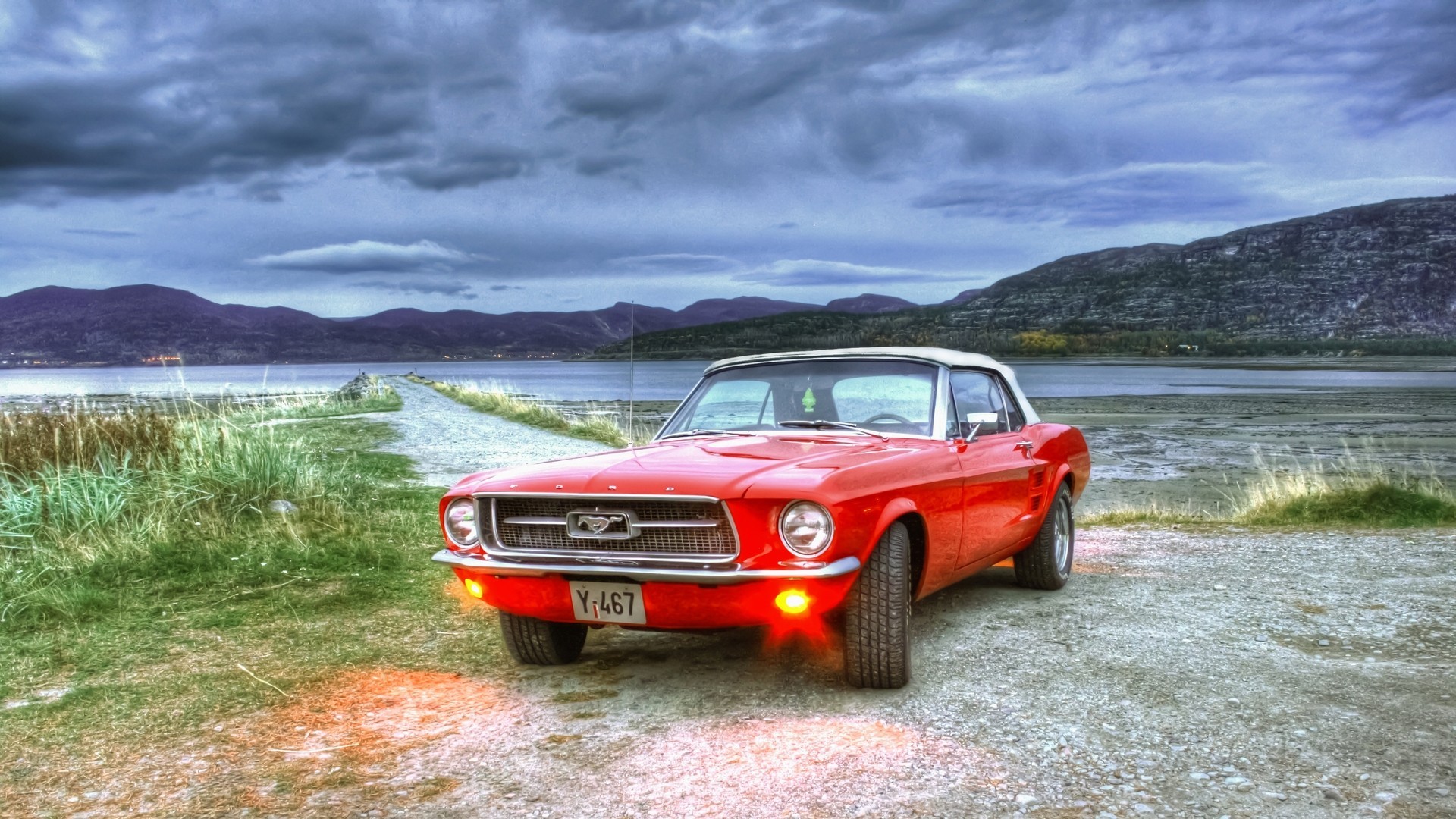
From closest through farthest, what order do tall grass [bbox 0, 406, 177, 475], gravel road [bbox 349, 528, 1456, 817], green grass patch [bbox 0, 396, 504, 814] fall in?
gravel road [bbox 349, 528, 1456, 817] < green grass patch [bbox 0, 396, 504, 814] < tall grass [bbox 0, 406, 177, 475]

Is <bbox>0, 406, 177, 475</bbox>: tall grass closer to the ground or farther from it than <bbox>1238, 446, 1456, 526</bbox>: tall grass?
farther from it

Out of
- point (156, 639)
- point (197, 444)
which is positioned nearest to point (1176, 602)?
point (156, 639)

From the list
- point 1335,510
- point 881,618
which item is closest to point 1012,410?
point 881,618

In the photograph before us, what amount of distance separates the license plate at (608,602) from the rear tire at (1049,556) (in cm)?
304

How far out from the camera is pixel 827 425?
5.29 metres

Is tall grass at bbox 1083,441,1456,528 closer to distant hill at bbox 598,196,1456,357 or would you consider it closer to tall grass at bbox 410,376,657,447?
tall grass at bbox 410,376,657,447

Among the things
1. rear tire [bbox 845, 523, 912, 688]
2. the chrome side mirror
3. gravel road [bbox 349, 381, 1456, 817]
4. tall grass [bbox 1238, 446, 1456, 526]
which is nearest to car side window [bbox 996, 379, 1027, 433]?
the chrome side mirror

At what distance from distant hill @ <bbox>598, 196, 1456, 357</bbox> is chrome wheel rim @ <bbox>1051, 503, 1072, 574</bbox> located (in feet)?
276

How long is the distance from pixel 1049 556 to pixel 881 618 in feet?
8.25

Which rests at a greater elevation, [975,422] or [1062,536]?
[975,422]

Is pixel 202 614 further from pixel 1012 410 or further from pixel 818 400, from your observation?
pixel 1012 410

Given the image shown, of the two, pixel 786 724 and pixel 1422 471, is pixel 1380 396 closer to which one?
pixel 1422 471

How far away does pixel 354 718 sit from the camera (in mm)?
4180

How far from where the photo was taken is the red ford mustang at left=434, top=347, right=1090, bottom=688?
3914mm
